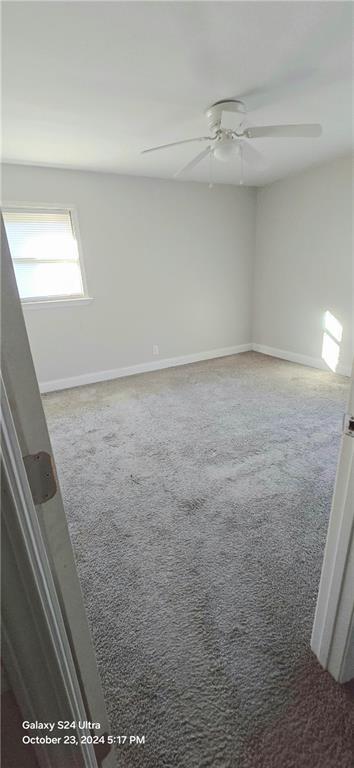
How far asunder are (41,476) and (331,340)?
4244 mm

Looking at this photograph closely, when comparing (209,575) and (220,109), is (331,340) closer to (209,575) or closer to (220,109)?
(220,109)

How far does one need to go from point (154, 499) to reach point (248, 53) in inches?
99.3

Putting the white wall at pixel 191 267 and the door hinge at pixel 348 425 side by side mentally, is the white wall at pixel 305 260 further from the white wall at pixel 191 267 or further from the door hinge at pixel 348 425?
the door hinge at pixel 348 425

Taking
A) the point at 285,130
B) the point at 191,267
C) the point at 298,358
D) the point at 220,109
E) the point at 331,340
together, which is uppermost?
the point at 220,109

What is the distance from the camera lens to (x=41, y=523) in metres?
0.54

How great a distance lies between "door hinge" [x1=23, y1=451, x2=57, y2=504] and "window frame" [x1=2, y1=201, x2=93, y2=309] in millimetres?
3347

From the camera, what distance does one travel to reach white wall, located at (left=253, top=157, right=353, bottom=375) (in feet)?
12.1

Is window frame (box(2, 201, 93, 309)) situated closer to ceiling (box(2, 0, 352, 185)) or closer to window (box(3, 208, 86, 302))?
window (box(3, 208, 86, 302))

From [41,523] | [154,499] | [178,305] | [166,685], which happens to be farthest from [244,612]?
[178,305]

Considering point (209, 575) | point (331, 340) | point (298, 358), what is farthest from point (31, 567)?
point (298, 358)

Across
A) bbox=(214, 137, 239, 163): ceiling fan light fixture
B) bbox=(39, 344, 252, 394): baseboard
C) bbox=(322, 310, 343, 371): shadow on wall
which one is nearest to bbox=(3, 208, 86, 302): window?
bbox=(39, 344, 252, 394): baseboard

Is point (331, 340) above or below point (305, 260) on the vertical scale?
below

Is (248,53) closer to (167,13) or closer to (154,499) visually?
(167,13)

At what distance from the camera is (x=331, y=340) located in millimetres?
4051
